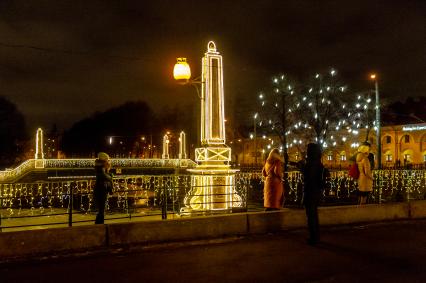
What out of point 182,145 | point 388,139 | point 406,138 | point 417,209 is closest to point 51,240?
point 417,209

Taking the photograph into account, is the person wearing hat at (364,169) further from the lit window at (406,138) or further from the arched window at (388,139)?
the arched window at (388,139)

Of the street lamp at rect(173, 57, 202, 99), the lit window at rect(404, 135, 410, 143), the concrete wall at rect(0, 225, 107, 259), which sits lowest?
the concrete wall at rect(0, 225, 107, 259)

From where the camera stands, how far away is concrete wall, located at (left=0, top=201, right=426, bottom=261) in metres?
9.11

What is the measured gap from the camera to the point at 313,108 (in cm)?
4275

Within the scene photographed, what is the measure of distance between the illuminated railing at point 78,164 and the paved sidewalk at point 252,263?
31.9 m

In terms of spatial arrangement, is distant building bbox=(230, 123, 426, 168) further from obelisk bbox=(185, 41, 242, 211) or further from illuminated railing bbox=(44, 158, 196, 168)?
obelisk bbox=(185, 41, 242, 211)

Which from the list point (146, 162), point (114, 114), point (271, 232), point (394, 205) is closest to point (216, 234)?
point (271, 232)

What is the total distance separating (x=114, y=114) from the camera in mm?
85625

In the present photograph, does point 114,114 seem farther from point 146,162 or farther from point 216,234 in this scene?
point 216,234

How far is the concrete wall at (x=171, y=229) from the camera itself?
9.11 meters

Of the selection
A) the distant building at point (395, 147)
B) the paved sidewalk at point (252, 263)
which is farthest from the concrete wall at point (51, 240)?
the distant building at point (395, 147)

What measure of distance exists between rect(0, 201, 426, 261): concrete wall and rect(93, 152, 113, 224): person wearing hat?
4.35 feet

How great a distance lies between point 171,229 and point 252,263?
2.64m

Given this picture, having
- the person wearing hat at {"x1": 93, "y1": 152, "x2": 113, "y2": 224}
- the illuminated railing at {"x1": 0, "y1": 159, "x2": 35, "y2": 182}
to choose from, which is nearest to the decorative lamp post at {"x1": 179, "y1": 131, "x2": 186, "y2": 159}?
the illuminated railing at {"x1": 0, "y1": 159, "x2": 35, "y2": 182}
